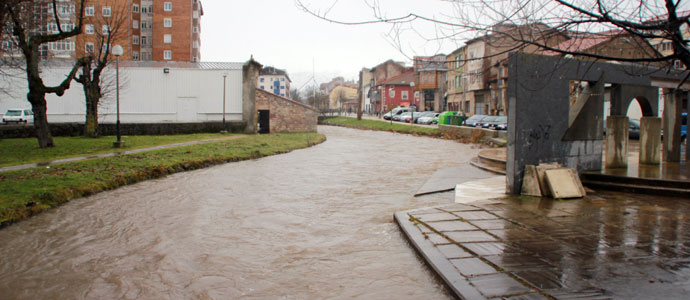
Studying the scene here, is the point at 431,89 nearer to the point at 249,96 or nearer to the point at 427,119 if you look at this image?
the point at 427,119

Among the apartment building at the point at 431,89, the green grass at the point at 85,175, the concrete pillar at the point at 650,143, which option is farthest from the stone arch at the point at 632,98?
the apartment building at the point at 431,89

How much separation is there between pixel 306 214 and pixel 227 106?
2580cm

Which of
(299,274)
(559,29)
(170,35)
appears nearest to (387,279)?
(299,274)

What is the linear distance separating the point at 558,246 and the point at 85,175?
9836mm

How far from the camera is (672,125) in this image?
472 inches

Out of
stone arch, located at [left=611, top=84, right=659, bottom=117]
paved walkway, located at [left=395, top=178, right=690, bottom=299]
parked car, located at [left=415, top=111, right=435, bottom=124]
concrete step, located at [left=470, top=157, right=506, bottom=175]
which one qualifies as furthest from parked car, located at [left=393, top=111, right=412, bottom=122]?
paved walkway, located at [left=395, top=178, right=690, bottom=299]

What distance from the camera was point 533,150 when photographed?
29.0 ft

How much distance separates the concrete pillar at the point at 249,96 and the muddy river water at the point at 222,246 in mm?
21125

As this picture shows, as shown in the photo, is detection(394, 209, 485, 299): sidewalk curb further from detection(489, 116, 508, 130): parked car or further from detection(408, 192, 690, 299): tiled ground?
detection(489, 116, 508, 130): parked car

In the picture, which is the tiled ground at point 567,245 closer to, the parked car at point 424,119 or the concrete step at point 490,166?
the concrete step at point 490,166

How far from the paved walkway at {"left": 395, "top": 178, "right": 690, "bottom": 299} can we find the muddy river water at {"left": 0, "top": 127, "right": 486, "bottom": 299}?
1.26 feet

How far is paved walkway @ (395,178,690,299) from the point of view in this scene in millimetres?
3988

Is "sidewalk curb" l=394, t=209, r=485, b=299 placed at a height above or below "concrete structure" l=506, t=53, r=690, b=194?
below

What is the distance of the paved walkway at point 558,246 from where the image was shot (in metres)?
3.99
